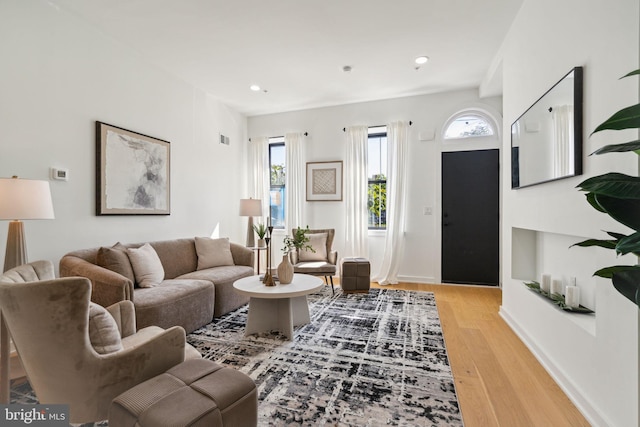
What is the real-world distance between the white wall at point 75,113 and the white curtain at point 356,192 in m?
2.45

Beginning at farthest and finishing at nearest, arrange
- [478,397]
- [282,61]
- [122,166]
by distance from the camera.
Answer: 1. [282,61]
2. [122,166]
3. [478,397]

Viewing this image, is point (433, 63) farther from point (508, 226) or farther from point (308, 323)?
point (308, 323)

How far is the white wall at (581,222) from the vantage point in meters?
1.42

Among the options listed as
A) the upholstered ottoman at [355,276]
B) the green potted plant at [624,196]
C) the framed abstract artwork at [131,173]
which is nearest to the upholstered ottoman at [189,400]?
the green potted plant at [624,196]

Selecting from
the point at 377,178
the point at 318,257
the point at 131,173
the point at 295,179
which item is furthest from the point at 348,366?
the point at 295,179

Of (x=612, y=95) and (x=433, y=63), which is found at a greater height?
(x=433, y=63)

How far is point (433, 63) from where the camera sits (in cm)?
382

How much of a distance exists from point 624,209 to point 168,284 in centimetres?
327

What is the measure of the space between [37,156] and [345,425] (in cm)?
314

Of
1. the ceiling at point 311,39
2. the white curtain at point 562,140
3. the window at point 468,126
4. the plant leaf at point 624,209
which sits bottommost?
the plant leaf at point 624,209

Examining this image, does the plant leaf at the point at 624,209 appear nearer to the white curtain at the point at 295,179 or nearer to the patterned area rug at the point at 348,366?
the patterned area rug at the point at 348,366

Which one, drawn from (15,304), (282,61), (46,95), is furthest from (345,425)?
(282,61)

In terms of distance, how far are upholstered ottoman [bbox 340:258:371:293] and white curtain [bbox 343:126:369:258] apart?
0.82 m

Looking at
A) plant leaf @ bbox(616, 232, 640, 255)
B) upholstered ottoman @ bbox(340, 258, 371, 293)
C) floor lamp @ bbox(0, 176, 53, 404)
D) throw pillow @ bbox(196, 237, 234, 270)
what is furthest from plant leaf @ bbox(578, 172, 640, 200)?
throw pillow @ bbox(196, 237, 234, 270)
